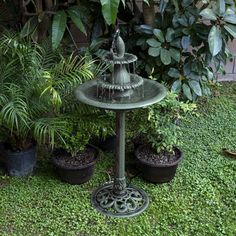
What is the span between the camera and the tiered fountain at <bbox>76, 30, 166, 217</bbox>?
2.11 meters

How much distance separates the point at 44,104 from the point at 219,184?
4.17 feet

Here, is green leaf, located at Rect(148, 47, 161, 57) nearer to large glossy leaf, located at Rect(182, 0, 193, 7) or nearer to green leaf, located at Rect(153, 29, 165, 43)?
green leaf, located at Rect(153, 29, 165, 43)

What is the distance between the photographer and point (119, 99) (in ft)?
7.09

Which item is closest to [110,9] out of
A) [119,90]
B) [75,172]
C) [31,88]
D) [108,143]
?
[119,90]

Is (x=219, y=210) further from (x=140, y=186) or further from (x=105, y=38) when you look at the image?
(x=105, y=38)

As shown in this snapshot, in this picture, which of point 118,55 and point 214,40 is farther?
point 214,40

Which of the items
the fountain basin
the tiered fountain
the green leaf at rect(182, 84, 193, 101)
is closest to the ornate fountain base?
the tiered fountain

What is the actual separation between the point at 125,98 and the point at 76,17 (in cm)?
79

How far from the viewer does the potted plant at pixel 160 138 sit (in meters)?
2.51

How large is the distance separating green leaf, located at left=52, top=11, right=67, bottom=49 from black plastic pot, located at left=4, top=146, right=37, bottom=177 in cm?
74

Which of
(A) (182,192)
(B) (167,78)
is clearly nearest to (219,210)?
(A) (182,192)

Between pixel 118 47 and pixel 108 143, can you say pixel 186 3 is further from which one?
pixel 108 143

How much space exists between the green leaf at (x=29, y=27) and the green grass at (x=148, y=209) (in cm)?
92

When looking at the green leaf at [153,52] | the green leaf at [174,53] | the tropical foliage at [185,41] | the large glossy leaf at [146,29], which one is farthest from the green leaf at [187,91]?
the large glossy leaf at [146,29]
